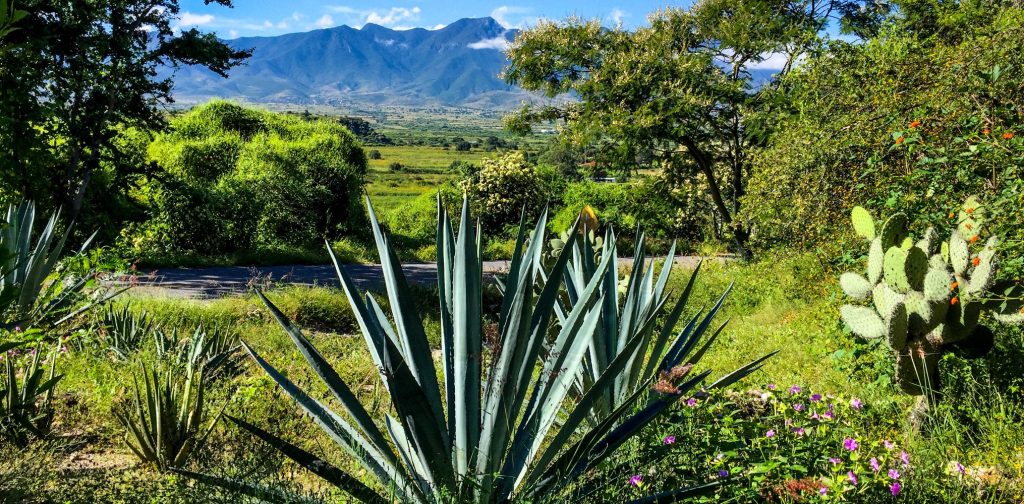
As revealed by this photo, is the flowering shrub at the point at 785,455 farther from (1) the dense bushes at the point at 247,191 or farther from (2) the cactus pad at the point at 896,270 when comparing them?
(1) the dense bushes at the point at 247,191

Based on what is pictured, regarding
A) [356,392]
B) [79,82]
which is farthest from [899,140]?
[79,82]

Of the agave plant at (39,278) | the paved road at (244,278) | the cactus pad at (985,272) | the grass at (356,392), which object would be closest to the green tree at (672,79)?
the paved road at (244,278)

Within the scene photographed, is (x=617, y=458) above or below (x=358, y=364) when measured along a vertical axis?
above

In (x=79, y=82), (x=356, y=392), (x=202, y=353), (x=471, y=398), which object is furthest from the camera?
(x=79, y=82)

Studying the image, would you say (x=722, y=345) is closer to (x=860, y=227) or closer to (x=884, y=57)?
(x=860, y=227)

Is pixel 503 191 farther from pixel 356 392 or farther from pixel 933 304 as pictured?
pixel 933 304

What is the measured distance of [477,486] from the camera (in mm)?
1931

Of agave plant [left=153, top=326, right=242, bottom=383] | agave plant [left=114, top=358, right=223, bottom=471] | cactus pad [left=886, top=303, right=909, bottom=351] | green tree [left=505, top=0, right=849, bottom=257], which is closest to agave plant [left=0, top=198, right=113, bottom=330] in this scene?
agave plant [left=153, top=326, right=242, bottom=383]

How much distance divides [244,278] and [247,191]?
5.11 m

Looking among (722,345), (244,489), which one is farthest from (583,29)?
(244,489)

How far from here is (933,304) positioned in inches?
141

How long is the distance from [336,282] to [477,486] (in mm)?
10458

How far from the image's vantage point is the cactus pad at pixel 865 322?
12.4 ft

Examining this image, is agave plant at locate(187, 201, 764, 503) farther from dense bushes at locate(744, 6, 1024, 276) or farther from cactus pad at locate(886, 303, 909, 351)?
dense bushes at locate(744, 6, 1024, 276)
